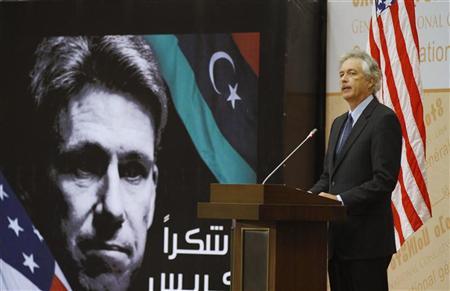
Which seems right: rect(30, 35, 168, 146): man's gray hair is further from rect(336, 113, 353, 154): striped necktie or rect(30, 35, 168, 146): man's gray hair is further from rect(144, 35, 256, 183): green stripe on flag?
rect(336, 113, 353, 154): striped necktie

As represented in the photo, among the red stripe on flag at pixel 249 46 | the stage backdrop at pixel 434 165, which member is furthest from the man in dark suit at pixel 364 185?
the stage backdrop at pixel 434 165

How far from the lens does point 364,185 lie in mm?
4047

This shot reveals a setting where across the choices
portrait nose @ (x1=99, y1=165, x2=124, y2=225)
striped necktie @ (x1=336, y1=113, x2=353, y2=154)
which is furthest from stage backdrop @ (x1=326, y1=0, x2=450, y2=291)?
striped necktie @ (x1=336, y1=113, x2=353, y2=154)

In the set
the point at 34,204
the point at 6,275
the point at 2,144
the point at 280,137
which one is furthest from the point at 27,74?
the point at 280,137

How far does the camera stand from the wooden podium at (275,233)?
375 centimetres

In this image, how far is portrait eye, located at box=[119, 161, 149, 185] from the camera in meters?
6.66

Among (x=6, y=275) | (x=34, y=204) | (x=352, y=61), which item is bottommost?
(x=6, y=275)

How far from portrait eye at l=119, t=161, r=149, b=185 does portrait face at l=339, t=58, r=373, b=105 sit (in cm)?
268

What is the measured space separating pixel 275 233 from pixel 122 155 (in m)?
3.08

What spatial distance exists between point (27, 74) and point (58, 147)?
0.62 m

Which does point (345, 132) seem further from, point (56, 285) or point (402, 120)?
point (56, 285)

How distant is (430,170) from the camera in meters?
6.64

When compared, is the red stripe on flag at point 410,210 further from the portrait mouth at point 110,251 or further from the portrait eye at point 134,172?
the portrait mouth at point 110,251

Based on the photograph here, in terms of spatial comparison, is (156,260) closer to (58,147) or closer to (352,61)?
(58,147)
